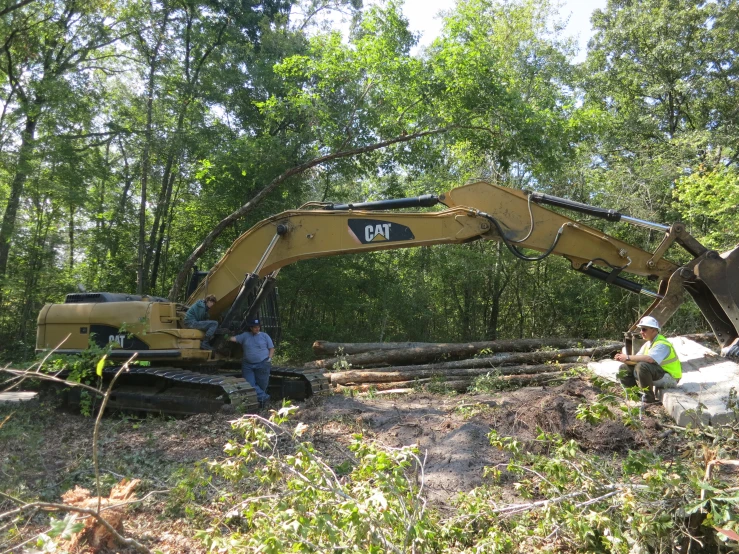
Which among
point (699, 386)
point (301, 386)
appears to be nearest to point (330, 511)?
point (699, 386)

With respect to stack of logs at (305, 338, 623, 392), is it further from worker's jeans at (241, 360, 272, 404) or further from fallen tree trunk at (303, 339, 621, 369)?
worker's jeans at (241, 360, 272, 404)

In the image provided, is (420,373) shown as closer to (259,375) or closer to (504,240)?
(259,375)

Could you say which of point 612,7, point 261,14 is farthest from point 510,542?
point 612,7

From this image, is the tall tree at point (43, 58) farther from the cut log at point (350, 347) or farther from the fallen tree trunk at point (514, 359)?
the fallen tree trunk at point (514, 359)

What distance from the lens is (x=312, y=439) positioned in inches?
253

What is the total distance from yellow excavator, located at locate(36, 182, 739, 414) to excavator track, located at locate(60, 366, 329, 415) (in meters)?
0.02

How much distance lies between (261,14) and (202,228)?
7.30 meters

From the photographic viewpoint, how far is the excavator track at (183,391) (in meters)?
7.64

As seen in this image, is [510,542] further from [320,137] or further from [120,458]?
[320,137]

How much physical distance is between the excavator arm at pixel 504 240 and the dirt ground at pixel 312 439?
59.5 inches

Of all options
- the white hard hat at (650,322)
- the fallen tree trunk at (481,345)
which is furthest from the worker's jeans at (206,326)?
the white hard hat at (650,322)

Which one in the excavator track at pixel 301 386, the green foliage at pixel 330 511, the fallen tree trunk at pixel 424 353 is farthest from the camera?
the fallen tree trunk at pixel 424 353

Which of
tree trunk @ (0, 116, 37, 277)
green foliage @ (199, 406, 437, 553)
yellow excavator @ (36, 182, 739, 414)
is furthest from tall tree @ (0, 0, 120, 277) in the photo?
green foliage @ (199, 406, 437, 553)

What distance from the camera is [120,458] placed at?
5875 mm
